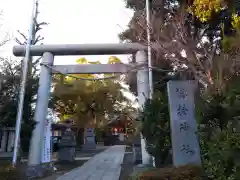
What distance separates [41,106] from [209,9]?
7.20m

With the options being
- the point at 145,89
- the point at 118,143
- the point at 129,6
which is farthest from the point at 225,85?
the point at 118,143

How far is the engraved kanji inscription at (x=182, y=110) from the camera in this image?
728 cm

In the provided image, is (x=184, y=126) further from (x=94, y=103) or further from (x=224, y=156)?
(x=94, y=103)

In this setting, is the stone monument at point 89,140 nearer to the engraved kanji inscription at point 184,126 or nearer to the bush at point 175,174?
the engraved kanji inscription at point 184,126

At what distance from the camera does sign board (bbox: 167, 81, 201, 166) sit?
6.88 m

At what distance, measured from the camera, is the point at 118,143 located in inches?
1699

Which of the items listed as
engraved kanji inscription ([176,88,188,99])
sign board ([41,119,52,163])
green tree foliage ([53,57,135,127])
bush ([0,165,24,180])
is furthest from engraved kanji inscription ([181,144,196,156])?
green tree foliage ([53,57,135,127])

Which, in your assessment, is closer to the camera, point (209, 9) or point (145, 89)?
point (209, 9)

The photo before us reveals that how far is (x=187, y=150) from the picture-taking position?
690 centimetres

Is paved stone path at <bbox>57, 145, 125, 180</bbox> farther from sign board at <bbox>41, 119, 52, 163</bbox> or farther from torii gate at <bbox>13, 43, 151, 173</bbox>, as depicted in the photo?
torii gate at <bbox>13, 43, 151, 173</bbox>

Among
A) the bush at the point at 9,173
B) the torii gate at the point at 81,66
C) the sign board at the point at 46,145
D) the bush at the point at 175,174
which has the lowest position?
the bush at the point at 9,173

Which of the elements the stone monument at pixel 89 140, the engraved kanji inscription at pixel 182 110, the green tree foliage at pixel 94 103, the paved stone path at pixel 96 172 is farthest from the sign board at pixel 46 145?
the stone monument at pixel 89 140

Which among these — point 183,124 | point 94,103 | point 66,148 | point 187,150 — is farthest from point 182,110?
point 94,103

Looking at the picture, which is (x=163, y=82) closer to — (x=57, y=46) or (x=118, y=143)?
(x=57, y=46)
